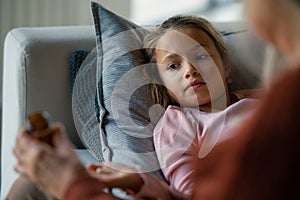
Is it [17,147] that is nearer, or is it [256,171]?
[256,171]

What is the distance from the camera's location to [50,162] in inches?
44.5

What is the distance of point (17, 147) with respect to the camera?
1.17 metres

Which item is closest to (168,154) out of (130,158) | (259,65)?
(130,158)

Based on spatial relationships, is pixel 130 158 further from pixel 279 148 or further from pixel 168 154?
pixel 279 148

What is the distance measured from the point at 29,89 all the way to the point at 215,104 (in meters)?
0.49

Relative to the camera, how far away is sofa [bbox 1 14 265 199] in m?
1.84

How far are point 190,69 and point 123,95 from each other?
0.19 metres

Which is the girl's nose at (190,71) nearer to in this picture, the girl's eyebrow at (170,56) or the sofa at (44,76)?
the girl's eyebrow at (170,56)

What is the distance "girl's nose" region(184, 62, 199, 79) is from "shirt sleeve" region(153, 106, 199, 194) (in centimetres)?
9

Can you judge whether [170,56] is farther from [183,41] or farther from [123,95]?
[123,95]

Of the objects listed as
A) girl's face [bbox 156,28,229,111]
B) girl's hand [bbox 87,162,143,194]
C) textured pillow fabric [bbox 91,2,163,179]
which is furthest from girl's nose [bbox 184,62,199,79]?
girl's hand [bbox 87,162,143,194]

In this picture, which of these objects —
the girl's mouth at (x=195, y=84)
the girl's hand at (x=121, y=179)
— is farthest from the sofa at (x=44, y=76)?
the girl's hand at (x=121, y=179)

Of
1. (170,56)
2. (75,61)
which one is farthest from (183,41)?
(75,61)

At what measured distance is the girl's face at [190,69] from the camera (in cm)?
171
